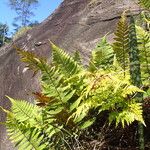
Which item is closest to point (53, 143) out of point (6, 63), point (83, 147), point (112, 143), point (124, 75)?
point (83, 147)

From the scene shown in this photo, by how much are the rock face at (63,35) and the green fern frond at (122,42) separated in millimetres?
2715

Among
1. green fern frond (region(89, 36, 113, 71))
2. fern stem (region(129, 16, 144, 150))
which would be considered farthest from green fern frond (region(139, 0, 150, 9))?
fern stem (region(129, 16, 144, 150))

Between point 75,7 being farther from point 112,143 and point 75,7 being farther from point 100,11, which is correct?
point 112,143

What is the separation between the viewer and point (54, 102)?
3328 millimetres

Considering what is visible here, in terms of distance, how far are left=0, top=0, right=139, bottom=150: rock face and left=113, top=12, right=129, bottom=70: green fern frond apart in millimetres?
2715

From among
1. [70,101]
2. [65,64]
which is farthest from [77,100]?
[65,64]

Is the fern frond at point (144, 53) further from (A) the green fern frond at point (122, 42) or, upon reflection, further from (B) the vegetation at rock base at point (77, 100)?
(A) the green fern frond at point (122, 42)

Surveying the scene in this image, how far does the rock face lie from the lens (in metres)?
7.10

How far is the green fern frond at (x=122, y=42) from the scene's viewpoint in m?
3.37

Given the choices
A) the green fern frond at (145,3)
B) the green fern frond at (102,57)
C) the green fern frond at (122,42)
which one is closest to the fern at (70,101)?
the green fern frond at (122,42)

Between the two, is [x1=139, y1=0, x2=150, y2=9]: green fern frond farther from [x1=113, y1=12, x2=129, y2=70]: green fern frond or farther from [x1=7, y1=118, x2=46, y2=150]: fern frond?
[x1=7, y1=118, x2=46, y2=150]: fern frond

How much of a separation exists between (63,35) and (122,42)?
15.2 ft

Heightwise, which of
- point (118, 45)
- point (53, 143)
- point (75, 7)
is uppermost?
point (75, 7)

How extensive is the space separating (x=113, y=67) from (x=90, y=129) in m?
0.52
